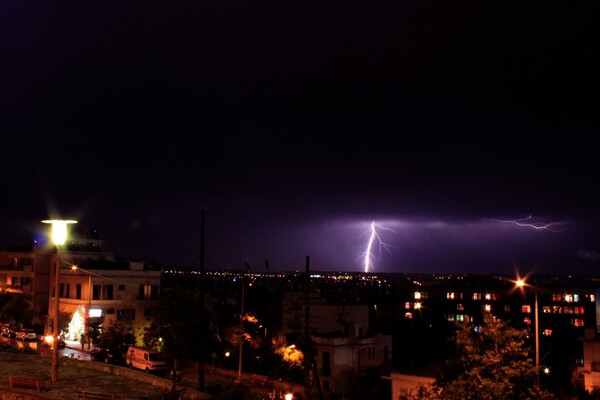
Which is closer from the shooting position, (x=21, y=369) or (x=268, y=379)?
(x=21, y=369)

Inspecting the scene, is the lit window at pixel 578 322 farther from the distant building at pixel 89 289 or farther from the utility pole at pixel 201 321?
the utility pole at pixel 201 321

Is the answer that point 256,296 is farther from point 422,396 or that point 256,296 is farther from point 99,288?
point 422,396

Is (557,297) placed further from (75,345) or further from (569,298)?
(75,345)

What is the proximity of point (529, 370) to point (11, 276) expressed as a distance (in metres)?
63.5

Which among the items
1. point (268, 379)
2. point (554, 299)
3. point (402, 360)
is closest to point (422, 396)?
point (268, 379)

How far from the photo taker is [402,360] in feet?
184

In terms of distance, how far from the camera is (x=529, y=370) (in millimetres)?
18516

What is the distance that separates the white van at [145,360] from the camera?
37.4m

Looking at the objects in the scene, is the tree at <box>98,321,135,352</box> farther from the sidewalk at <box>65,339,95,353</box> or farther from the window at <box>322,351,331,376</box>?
the window at <box>322,351,331,376</box>

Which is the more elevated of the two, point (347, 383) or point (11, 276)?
point (11, 276)

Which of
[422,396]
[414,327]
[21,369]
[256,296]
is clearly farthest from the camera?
[414,327]

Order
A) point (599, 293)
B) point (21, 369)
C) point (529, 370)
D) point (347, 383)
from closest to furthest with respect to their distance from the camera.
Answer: point (529, 370) → point (21, 369) → point (347, 383) → point (599, 293)

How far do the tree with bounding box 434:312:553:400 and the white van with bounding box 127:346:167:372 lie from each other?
2187 cm

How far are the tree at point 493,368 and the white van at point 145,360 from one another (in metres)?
21.9
